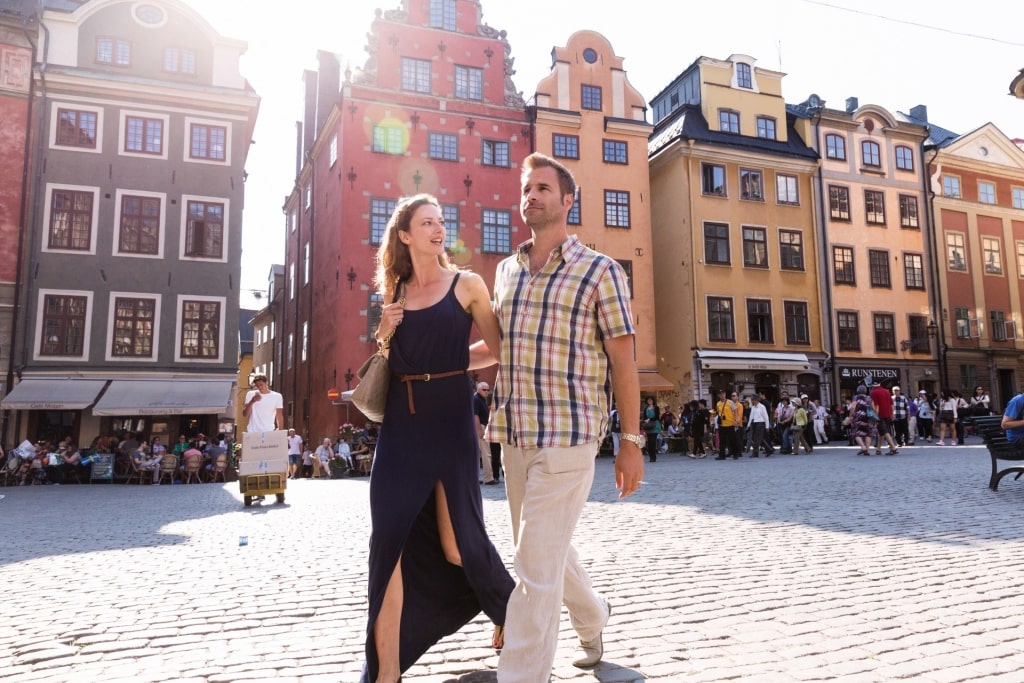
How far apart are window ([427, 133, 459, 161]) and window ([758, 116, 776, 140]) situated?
1461cm

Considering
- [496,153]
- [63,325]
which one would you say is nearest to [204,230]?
[63,325]

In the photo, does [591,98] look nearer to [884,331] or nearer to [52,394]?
[884,331]

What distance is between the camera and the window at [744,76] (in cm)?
3412

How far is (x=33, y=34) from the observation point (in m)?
24.2

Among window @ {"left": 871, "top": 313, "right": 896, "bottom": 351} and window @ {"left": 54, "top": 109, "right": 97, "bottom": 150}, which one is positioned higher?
window @ {"left": 54, "top": 109, "right": 97, "bottom": 150}

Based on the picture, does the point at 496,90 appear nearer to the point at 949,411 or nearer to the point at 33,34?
the point at 33,34

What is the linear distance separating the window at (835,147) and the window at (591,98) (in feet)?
37.7

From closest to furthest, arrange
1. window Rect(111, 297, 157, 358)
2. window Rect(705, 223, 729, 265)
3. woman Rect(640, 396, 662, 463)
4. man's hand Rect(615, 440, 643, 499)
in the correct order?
1. man's hand Rect(615, 440, 643, 499)
2. woman Rect(640, 396, 662, 463)
3. window Rect(111, 297, 157, 358)
4. window Rect(705, 223, 729, 265)

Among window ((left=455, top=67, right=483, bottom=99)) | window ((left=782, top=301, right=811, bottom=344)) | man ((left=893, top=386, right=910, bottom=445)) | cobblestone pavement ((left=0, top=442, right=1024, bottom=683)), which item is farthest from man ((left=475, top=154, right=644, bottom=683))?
window ((left=782, top=301, right=811, bottom=344))

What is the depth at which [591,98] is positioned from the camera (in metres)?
31.1

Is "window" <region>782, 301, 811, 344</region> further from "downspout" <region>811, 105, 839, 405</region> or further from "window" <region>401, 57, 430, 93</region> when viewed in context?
"window" <region>401, 57, 430, 93</region>

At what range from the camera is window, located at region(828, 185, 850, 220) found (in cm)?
3434

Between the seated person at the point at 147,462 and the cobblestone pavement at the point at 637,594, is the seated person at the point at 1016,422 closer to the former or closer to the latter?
the cobblestone pavement at the point at 637,594

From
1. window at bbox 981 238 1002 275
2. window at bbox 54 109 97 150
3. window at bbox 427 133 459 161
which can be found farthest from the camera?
window at bbox 981 238 1002 275
